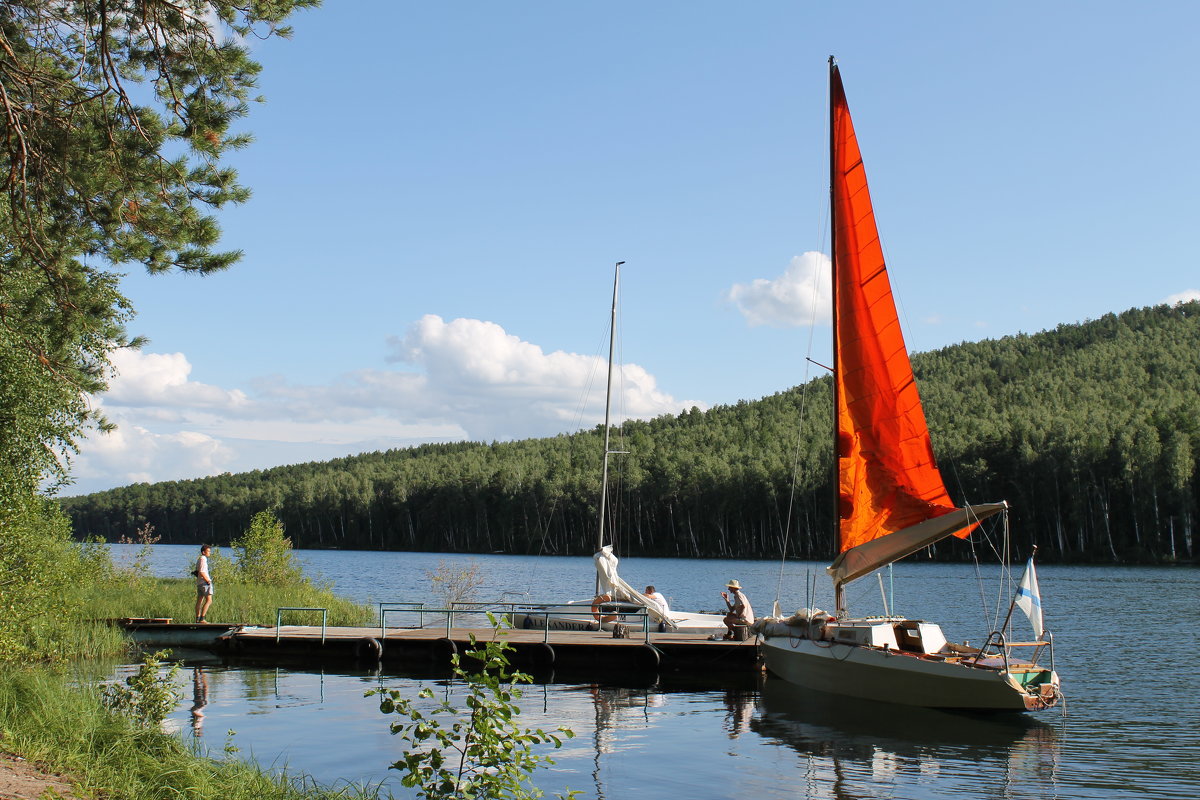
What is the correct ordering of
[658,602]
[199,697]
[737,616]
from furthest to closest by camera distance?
[658,602] < [737,616] < [199,697]

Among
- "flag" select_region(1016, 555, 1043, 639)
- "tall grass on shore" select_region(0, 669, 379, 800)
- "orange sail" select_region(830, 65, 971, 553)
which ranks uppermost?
"orange sail" select_region(830, 65, 971, 553)

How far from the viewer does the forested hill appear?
258 feet

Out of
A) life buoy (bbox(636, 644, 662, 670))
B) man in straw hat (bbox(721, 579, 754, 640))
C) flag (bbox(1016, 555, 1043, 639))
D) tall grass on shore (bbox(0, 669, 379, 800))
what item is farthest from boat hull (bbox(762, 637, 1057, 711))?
tall grass on shore (bbox(0, 669, 379, 800))

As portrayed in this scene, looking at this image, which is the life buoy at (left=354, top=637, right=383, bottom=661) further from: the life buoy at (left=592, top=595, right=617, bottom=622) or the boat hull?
the boat hull

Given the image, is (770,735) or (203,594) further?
(203,594)

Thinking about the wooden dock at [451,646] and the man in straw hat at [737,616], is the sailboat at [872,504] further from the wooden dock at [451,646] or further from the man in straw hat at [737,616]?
the man in straw hat at [737,616]

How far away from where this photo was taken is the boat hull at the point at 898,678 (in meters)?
16.6

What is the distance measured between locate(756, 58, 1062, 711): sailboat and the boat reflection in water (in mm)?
502

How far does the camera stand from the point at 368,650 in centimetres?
2338

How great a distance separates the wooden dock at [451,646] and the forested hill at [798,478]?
78.2 feet

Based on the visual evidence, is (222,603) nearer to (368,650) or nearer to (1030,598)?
(368,650)

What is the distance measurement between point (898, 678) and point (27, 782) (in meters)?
14.0

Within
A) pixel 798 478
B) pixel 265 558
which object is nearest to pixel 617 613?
pixel 265 558

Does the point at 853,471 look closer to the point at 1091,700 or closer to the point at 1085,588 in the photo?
the point at 1091,700
